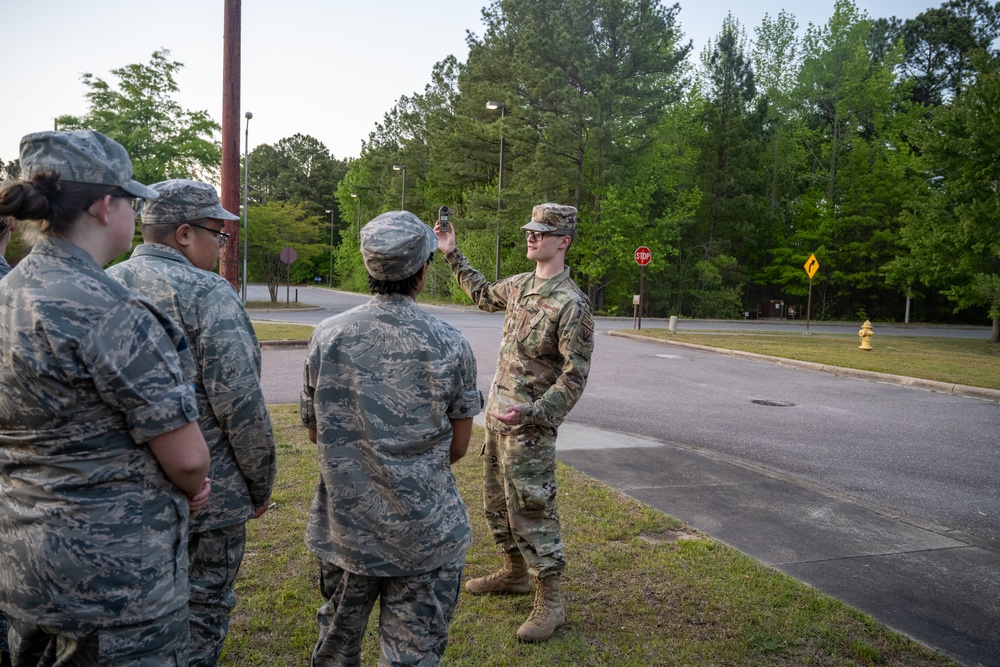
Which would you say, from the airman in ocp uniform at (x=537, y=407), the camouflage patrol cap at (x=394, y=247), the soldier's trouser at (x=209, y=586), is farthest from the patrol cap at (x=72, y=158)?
the airman in ocp uniform at (x=537, y=407)

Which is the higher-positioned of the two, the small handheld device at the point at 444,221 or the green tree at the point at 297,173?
the green tree at the point at 297,173

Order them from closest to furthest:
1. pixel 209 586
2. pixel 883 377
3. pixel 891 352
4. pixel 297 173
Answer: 1. pixel 209 586
2. pixel 883 377
3. pixel 891 352
4. pixel 297 173

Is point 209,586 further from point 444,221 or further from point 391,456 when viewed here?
point 444,221

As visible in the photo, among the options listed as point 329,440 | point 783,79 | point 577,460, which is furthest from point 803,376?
point 783,79

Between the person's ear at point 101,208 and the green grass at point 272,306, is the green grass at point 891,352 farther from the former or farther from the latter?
the green grass at point 272,306

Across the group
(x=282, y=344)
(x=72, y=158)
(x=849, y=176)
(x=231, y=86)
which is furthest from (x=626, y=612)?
(x=849, y=176)

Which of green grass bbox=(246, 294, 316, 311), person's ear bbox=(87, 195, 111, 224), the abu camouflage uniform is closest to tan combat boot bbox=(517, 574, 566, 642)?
the abu camouflage uniform

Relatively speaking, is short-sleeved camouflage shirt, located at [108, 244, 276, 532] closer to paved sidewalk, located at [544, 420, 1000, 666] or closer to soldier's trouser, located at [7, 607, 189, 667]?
soldier's trouser, located at [7, 607, 189, 667]

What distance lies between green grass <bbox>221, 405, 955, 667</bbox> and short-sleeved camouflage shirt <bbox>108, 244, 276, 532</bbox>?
1.07m

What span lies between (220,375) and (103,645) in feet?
3.13

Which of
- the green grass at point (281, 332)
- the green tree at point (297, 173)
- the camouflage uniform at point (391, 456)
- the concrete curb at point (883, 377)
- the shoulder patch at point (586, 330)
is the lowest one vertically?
the concrete curb at point (883, 377)

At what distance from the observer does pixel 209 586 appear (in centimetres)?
269

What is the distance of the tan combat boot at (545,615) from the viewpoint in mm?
3576

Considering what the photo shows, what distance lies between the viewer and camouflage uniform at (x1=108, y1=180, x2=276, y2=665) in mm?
2588
